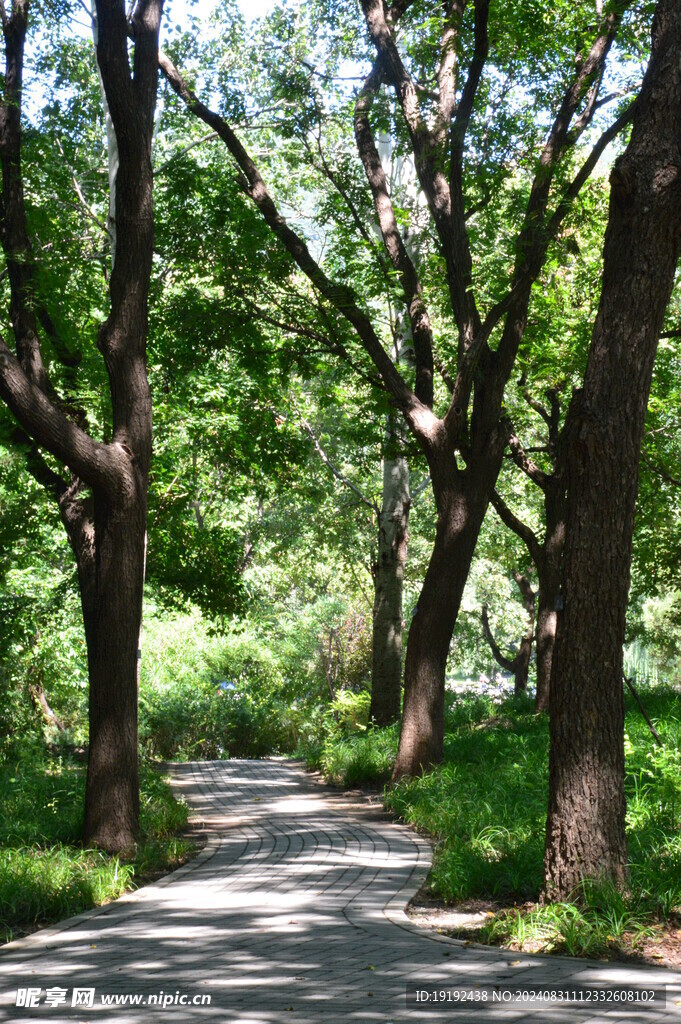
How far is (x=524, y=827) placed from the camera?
7527 millimetres

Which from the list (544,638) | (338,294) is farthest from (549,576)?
(338,294)

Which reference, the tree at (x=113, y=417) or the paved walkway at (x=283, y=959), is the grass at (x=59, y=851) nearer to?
the paved walkway at (x=283, y=959)

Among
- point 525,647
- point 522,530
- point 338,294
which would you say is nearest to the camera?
point 338,294

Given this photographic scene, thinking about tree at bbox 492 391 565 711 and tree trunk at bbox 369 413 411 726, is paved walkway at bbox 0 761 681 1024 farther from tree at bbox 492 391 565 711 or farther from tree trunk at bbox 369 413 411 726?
tree at bbox 492 391 565 711

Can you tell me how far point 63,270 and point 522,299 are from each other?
5.96 m

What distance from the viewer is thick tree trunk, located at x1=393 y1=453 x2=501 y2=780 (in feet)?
38.3

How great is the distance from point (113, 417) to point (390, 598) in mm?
7591

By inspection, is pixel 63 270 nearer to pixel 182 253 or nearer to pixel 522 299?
pixel 182 253

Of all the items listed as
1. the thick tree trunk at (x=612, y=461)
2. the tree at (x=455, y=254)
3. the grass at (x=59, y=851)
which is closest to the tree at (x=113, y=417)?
the grass at (x=59, y=851)

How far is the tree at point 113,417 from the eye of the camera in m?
8.29

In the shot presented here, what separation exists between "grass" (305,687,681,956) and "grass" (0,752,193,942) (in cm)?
236

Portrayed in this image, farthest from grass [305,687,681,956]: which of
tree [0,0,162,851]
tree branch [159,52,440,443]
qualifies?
tree branch [159,52,440,443]

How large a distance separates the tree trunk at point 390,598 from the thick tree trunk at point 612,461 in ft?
30.1

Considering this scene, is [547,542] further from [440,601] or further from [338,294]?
[338,294]
